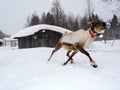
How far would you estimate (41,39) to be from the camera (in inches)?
993

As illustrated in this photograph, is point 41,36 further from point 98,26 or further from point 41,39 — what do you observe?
point 98,26

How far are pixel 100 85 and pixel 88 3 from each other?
119ft

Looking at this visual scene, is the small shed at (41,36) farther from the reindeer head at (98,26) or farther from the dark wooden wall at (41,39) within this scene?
the reindeer head at (98,26)

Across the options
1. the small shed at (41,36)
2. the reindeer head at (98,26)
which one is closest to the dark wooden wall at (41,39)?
the small shed at (41,36)

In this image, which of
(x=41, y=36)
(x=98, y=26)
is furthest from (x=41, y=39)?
(x=98, y=26)

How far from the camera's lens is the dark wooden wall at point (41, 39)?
25.1m

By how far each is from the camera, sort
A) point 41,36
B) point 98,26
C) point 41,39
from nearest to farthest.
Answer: point 98,26 < point 41,36 < point 41,39

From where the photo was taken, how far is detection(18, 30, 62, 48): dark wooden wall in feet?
82.3

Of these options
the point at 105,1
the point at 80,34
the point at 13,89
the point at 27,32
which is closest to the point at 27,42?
the point at 27,32

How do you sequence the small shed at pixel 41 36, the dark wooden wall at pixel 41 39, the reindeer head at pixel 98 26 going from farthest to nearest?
the dark wooden wall at pixel 41 39
the small shed at pixel 41 36
the reindeer head at pixel 98 26

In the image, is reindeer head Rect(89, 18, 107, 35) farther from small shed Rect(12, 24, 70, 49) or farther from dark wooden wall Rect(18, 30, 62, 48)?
dark wooden wall Rect(18, 30, 62, 48)

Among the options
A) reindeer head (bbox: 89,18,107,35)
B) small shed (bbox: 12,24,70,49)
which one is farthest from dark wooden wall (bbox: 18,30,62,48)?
reindeer head (bbox: 89,18,107,35)

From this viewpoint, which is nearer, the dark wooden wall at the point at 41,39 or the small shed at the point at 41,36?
the small shed at the point at 41,36

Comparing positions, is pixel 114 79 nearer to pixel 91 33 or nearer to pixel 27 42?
pixel 91 33
